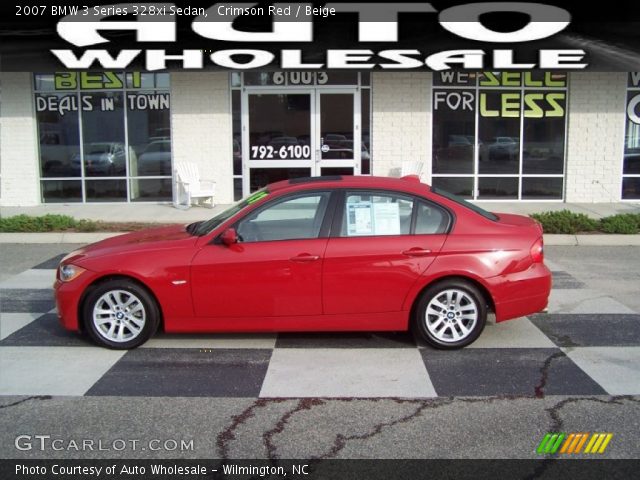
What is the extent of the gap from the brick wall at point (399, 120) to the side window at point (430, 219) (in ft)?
32.2

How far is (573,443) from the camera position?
445 cm

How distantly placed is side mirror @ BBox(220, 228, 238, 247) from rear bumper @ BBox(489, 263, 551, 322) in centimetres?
228

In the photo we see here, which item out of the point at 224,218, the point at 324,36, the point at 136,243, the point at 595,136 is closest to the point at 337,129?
the point at 324,36

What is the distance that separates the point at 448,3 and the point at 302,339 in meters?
10.4

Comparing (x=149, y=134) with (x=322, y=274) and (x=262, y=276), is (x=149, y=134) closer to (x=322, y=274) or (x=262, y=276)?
(x=262, y=276)

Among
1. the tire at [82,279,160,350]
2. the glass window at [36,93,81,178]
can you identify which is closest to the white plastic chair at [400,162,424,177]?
the glass window at [36,93,81,178]

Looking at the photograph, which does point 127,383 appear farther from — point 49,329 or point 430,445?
point 430,445

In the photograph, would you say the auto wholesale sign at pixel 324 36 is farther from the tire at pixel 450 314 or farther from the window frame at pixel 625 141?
the tire at pixel 450 314

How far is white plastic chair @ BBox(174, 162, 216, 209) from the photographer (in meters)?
15.4

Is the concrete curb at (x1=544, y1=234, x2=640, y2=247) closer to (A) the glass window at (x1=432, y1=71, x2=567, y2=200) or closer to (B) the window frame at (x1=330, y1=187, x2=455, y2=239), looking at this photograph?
(A) the glass window at (x1=432, y1=71, x2=567, y2=200)

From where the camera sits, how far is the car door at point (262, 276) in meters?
6.10

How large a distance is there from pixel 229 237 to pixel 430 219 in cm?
181

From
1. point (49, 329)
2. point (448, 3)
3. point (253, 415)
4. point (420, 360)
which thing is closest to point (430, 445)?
point (253, 415)

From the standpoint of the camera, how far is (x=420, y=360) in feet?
19.9
